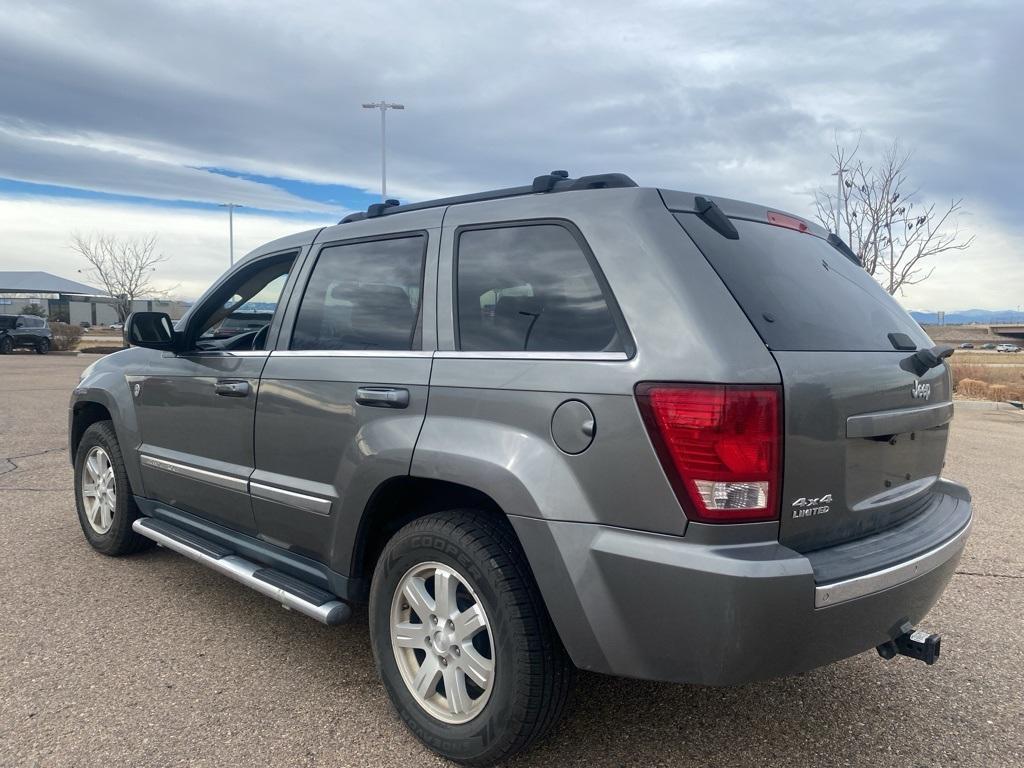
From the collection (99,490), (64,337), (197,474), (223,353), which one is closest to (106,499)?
(99,490)

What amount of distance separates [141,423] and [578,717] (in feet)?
9.03

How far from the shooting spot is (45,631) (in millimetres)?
3635

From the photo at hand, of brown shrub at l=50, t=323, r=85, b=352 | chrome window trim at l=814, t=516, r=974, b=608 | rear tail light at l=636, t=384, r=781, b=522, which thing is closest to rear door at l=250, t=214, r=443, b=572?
rear tail light at l=636, t=384, r=781, b=522

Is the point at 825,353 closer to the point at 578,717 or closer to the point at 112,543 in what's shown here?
the point at 578,717

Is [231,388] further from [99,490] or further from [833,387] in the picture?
[833,387]

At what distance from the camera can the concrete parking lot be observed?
2.71 m

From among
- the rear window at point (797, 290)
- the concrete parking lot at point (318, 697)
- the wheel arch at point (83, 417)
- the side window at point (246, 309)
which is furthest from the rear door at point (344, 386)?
the wheel arch at point (83, 417)

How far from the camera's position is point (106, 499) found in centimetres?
469

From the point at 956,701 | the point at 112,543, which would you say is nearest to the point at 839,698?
the point at 956,701

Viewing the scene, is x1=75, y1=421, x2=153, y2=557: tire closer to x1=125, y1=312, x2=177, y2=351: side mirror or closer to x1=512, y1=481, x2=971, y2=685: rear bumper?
x1=125, y1=312, x2=177, y2=351: side mirror

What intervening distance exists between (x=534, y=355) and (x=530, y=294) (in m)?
0.25

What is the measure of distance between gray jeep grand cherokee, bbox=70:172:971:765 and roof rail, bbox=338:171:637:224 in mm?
14

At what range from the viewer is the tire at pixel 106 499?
176 inches

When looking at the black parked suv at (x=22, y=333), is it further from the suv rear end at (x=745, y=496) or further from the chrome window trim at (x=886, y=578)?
the chrome window trim at (x=886, y=578)
